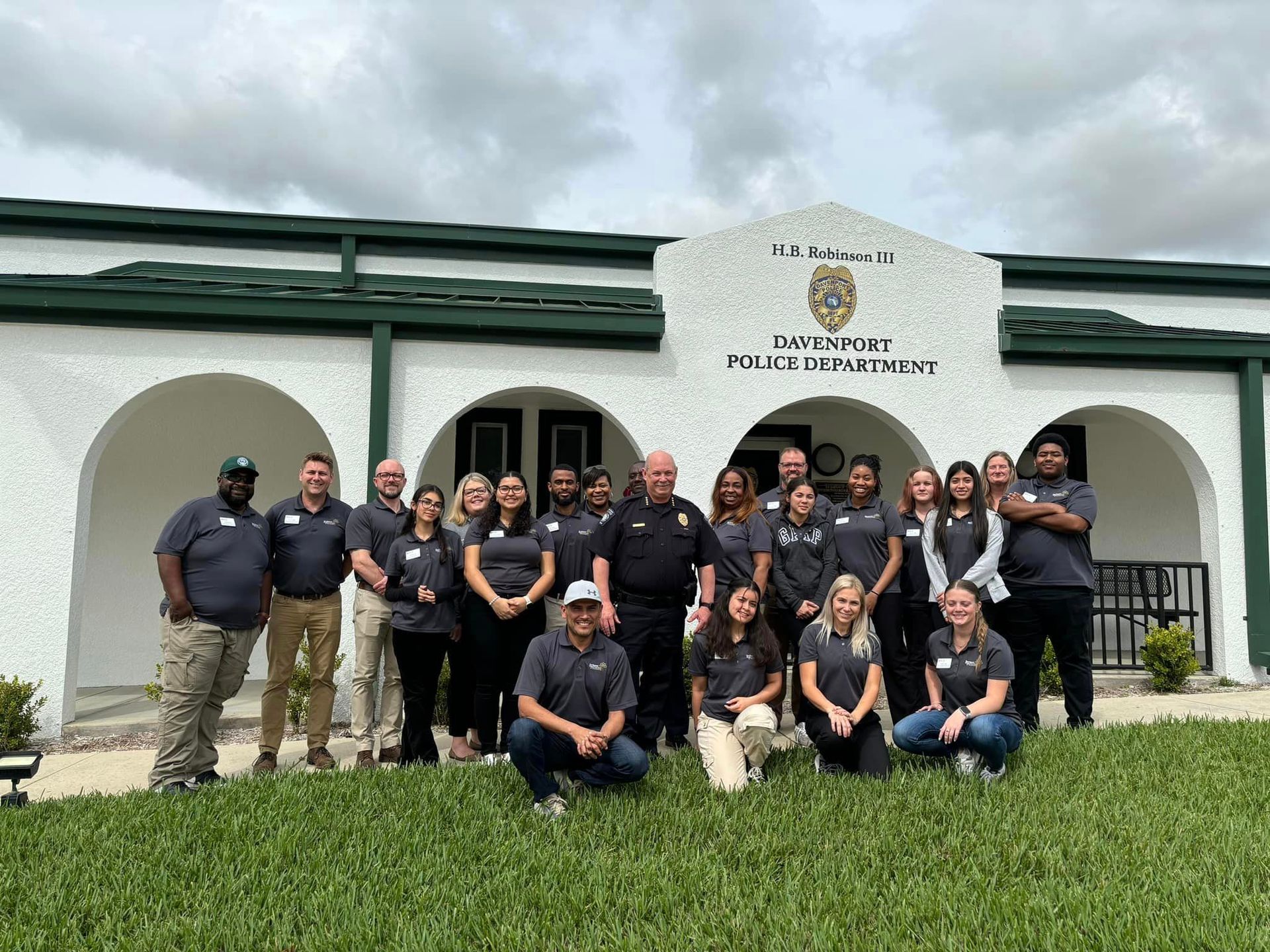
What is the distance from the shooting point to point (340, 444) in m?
7.25

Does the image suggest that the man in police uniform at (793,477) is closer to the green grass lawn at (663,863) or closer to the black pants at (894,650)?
the black pants at (894,650)

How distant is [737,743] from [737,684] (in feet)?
1.03

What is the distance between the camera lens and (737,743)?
4.60 meters

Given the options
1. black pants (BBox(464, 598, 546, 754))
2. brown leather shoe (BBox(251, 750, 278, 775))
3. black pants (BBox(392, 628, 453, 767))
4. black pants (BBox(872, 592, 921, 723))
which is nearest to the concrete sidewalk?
brown leather shoe (BBox(251, 750, 278, 775))

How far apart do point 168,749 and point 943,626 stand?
181 inches

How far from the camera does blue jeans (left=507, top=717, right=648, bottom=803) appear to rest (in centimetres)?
400

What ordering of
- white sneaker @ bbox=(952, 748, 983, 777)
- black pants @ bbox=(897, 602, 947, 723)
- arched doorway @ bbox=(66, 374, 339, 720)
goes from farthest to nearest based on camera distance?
1. arched doorway @ bbox=(66, 374, 339, 720)
2. black pants @ bbox=(897, 602, 947, 723)
3. white sneaker @ bbox=(952, 748, 983, 777)

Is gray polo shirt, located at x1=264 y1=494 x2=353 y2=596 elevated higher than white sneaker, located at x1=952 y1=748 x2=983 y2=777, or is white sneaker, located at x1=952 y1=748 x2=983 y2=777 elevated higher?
gray polo shirt, located at x1=264 y1=494 x2=353 y2=596

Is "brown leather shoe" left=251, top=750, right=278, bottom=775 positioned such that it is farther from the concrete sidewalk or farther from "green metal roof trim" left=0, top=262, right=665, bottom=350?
"green metal roof trim" left=0, top=262, right=665, bottom=350

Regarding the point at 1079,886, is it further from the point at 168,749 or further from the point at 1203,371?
the point at 1203,371

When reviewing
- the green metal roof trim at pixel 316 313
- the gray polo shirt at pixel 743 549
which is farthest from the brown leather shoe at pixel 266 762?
the green metal roof trim at pixel 316 313

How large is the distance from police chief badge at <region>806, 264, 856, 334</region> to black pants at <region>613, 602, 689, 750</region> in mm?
4108

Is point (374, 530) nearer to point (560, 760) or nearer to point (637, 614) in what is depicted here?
point (637, 614)

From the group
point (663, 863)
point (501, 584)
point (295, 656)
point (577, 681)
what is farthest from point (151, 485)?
point (663, 863)
